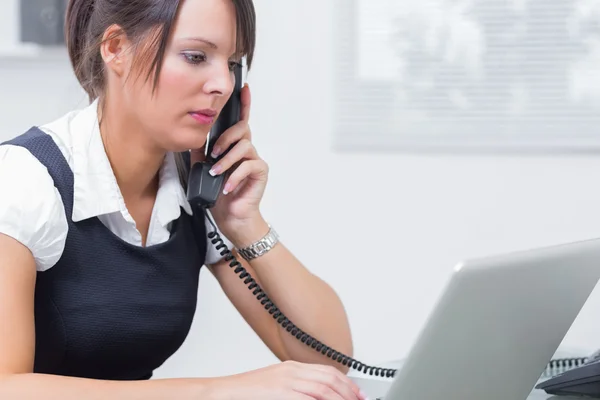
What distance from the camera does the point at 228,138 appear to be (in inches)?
60.2

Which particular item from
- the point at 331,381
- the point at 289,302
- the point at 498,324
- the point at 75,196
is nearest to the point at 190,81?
the point at 75,196

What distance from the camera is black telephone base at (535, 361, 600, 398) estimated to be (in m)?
1.12

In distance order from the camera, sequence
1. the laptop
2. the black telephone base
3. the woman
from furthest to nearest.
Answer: the woman → the black telephone base → the laptop

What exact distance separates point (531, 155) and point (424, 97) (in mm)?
304

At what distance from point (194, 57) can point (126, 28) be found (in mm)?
122

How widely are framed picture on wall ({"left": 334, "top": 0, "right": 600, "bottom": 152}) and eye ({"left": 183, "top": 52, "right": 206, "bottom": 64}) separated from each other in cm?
93

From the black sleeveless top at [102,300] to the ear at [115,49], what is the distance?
160 millimetres

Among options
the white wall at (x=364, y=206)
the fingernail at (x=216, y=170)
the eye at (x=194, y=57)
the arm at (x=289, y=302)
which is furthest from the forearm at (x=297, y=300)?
the white wall at (x=364, y=206)

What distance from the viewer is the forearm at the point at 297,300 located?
5.00 feet

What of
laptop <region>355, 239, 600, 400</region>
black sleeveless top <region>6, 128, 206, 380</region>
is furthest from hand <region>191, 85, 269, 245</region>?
laptop <region>355, 239, 600, 400</region>

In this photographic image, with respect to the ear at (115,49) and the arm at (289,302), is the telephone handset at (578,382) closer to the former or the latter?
the arm at (289,302)

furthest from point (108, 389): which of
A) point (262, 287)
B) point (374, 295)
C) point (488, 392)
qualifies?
point (374, 295)

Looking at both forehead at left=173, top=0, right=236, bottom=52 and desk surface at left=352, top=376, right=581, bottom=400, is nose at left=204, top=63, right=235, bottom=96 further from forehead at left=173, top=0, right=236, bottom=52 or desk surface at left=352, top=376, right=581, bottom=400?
desk surface at left=352, top=376, right=581, bottom=400

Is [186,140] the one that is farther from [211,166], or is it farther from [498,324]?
[498,324]
